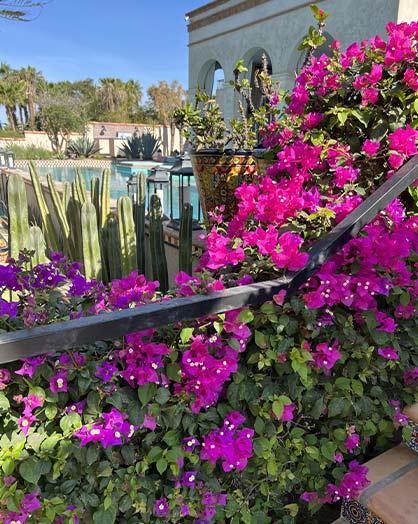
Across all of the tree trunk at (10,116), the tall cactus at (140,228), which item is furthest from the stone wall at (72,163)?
the tree trunk at (10,116)

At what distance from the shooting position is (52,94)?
120 feet

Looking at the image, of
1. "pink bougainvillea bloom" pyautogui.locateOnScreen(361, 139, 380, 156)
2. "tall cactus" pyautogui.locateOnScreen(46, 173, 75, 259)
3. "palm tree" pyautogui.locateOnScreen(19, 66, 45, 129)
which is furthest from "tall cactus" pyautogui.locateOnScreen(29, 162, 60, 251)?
"palm tree" pyautogui.locateOnScreen(19, 66, 45, 129)

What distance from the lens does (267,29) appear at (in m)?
10.9

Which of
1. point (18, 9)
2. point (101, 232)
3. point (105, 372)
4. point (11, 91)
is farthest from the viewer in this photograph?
point (11, 91)

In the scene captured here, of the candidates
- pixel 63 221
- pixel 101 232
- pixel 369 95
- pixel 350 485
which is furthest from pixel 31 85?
pixel 350 485

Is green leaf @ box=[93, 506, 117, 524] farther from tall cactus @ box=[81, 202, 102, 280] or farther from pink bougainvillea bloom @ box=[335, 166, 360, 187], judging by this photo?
tall cactus @ box=[81, 202, 102, 280]

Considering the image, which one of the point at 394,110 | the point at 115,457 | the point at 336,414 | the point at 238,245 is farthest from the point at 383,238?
the point at 115,457

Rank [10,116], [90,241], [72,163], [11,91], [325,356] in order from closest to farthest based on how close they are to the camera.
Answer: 1. [325,356]
2. [90,241]
3. [72,163]
4. [11,91]
5. [10,116]

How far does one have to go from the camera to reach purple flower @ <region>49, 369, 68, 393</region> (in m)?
1.00

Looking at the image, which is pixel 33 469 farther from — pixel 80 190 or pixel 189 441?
pixel 80 190

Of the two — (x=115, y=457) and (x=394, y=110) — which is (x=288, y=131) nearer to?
(x=394, y=110)

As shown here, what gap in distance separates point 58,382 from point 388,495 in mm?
1089

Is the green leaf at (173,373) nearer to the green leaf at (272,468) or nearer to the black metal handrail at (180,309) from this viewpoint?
the black metal handrail at (180,309)

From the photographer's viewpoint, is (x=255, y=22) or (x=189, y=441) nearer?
(x=189, y=441)
